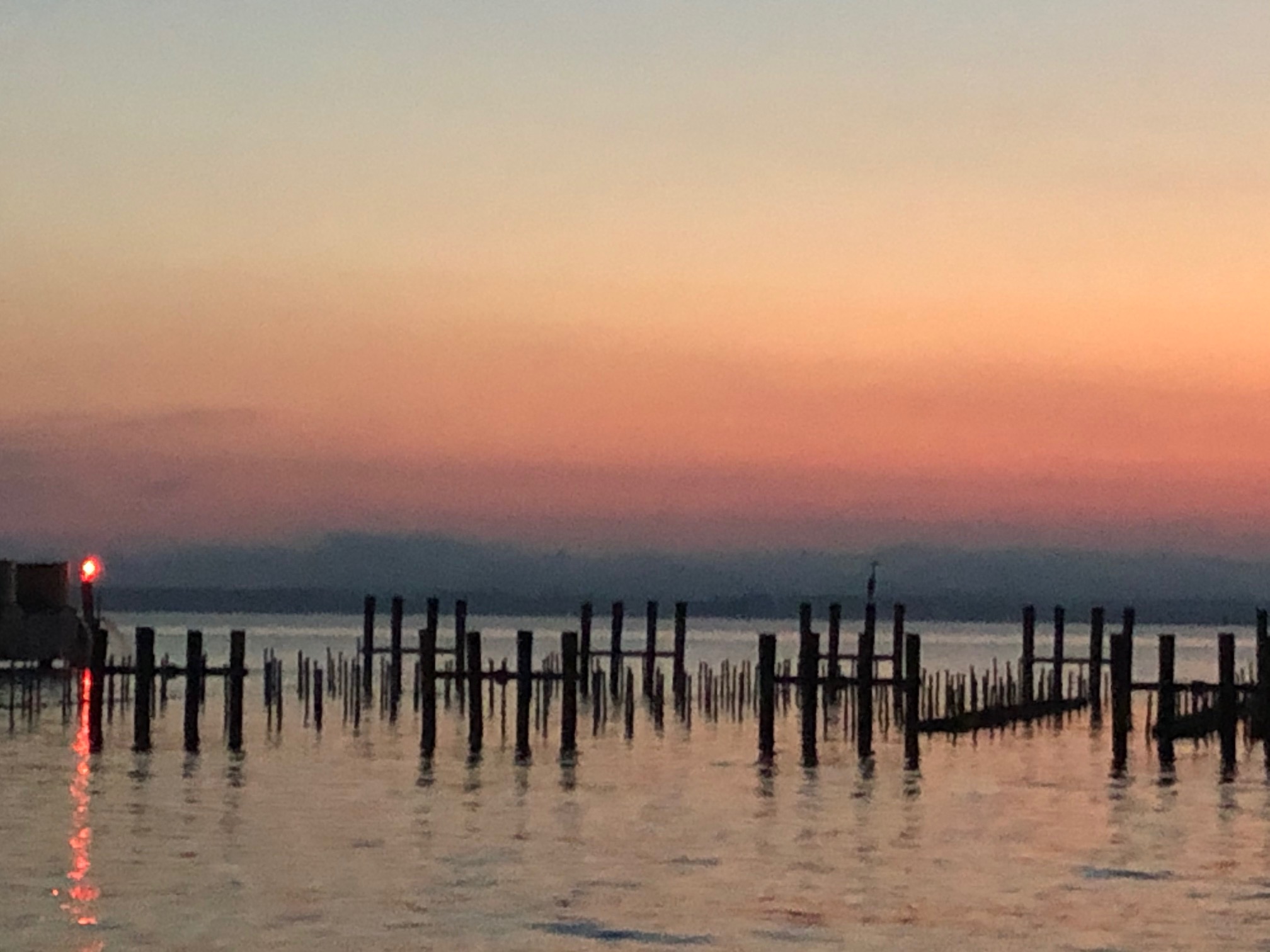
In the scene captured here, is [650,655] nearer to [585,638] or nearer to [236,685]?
[585,638]

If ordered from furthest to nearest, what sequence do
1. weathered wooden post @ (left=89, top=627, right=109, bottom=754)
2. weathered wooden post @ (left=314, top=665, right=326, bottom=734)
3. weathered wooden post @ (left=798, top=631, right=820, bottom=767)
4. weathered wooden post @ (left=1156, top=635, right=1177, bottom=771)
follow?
1. weathered wooden post @ (left=314, top=665, right=326, bottom=734)
2. weathered wooden post @ (left=798, top=631, right=820, bottom=767)
3. weathered wooden post @ (left=89, top=627, right=109, bottom=754)
4. weathered wooden post @ (left=1156, top=635, right=1177, bottom=771)

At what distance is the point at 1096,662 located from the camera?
174 ft

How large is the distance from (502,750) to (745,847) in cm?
1329

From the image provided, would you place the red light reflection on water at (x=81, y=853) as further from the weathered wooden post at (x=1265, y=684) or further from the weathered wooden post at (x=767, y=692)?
the weathered wooden post at (x=1265, y=684)

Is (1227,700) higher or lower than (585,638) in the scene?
lower

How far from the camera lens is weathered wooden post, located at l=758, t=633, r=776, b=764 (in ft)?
117

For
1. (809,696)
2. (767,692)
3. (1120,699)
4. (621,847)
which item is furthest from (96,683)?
(1120,699)

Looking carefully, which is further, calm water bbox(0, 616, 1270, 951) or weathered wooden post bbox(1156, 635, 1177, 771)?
weathered wooden post bbox(1156, 635, 1177, 771)

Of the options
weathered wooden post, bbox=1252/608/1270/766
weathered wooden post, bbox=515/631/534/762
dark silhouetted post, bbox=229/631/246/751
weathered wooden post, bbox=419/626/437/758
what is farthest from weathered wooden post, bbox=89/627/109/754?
weathered wooden post, bbox=1252/608/1270/766

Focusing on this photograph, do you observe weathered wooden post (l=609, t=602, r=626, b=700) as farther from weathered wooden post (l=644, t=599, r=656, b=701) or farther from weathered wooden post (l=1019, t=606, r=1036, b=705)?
weathered wooden post (l=1019, t=606, r=1036, b=705)

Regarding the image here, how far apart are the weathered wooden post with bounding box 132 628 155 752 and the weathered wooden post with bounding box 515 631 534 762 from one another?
528cm

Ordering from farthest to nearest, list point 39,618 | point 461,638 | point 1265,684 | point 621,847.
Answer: point 39,618 → point 461,638 → point 1265,684 → point 621,847

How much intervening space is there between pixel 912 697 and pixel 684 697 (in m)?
15.6

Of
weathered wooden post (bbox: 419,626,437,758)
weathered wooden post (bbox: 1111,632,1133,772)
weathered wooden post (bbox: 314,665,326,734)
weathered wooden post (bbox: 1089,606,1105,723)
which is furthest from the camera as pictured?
weathered wooden post (bbox: 1089,606,1105,723)
